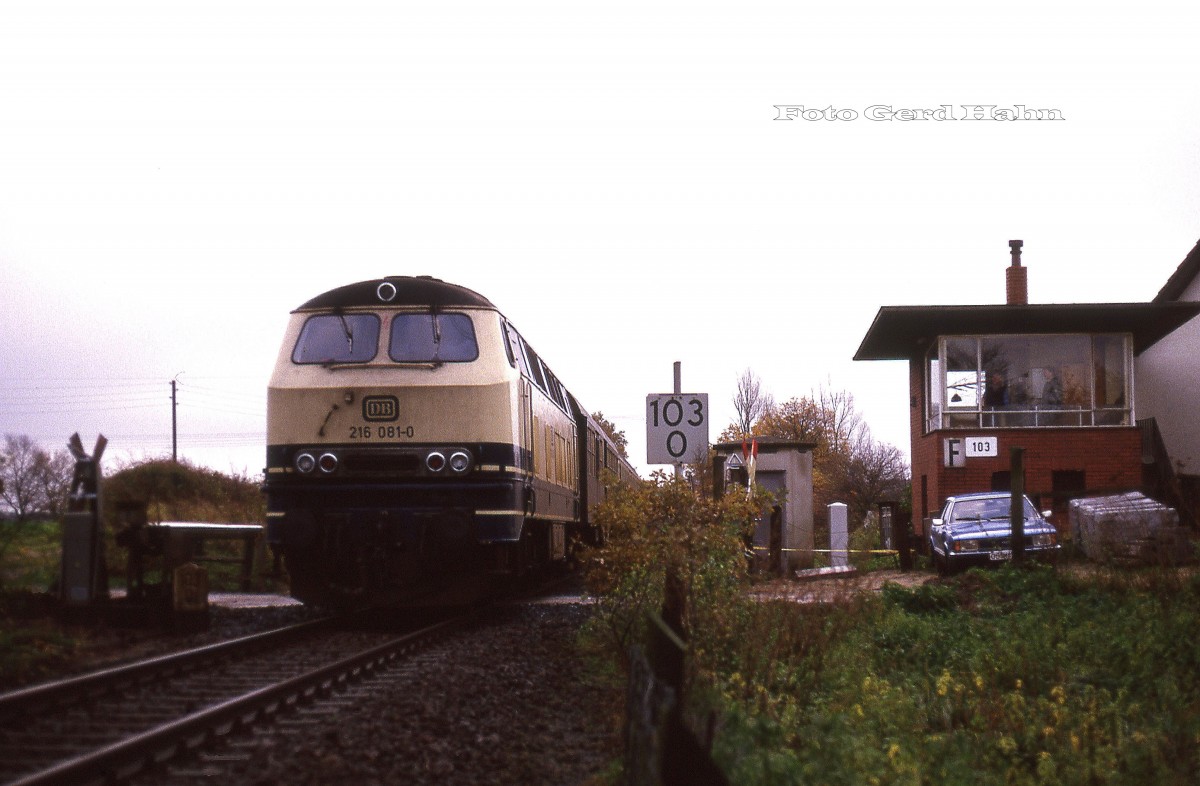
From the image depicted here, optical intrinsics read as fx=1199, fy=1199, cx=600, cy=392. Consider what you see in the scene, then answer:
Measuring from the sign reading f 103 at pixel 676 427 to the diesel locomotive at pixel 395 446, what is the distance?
1.26 m

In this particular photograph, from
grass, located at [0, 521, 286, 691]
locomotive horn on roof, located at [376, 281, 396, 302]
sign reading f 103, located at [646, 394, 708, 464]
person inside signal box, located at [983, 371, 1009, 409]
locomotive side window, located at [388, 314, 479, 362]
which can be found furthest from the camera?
person inside signal box, located at [983, 371, 1009, 409]

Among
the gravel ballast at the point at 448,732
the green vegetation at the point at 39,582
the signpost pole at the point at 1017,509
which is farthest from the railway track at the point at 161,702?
the signpost pole at the point at 1017,509

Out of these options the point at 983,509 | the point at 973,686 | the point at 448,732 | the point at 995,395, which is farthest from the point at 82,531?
the point at 995,395

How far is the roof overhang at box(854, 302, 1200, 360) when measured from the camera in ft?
86.2

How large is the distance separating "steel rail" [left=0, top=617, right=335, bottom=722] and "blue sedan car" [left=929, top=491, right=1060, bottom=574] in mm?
11151

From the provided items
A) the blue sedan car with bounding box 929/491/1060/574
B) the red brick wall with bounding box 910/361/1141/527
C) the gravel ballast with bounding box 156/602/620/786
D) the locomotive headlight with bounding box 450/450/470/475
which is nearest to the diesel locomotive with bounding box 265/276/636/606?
the locomotive headlight with bounding box 450/450/470/475

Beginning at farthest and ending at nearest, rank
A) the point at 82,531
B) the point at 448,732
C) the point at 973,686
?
the point at 973,686
the point at 82,531
the point at 448,732

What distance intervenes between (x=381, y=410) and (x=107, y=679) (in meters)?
4.79

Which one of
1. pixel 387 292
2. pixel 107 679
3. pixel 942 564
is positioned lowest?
pixel 942 564

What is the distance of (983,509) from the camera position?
773 inches

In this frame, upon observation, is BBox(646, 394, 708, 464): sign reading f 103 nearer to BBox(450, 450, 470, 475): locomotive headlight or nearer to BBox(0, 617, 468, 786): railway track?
BBox(450, 450, 470, 475): locomotive headlight

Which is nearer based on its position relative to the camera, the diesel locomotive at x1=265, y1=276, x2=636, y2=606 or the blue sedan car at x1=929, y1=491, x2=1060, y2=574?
the diesel locomotive at x1=265, y1=276, x2=636, y2=606

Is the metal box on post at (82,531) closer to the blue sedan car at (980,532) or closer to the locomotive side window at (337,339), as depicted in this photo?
the locomotive side window at (337,339)

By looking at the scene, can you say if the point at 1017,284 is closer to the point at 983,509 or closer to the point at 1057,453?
the point at 1057,453
